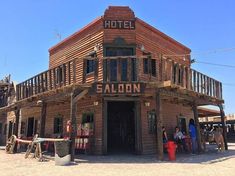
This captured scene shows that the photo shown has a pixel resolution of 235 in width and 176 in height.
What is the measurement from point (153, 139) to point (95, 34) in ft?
22.5

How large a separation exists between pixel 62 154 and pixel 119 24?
790 cm

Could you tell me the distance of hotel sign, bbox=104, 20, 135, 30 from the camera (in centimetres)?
1542

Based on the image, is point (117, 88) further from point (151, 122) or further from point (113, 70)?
point (151, 122)

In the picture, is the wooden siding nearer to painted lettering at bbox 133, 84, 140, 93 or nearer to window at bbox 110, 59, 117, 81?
window at bbox 110, 59, 117, 81

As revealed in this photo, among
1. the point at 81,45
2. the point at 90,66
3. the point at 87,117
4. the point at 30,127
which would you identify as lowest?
the point at 30,127

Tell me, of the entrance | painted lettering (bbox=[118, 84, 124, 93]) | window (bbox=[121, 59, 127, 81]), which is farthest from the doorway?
painted lettering (bbox=[118, 84, 124, 93])

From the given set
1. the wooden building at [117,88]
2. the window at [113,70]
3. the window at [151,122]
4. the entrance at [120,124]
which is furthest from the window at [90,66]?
the window at [151,122]

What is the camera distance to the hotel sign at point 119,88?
40.9ft

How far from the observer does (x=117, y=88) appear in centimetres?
1251

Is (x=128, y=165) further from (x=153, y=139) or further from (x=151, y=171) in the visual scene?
(x=153, y=139)

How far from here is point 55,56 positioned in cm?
1998

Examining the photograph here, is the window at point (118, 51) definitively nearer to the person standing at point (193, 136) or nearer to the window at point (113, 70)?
the window at point (113, 70)

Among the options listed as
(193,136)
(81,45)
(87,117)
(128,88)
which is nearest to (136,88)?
(128,88)

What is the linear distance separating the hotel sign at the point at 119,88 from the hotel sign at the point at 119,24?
14.2 ft
